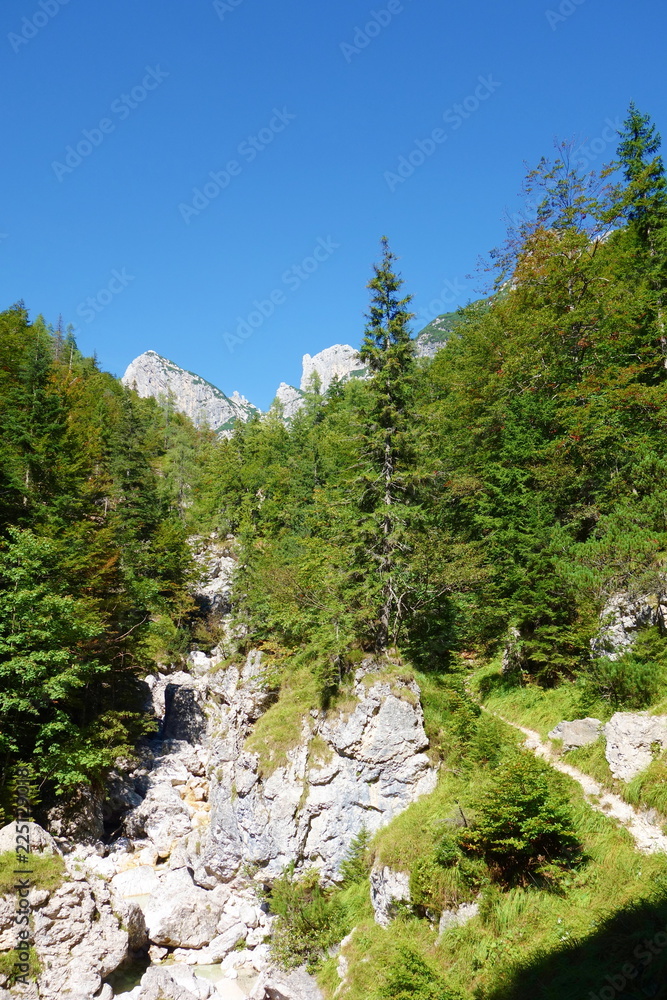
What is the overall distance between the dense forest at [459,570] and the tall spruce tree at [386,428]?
0.10 meters

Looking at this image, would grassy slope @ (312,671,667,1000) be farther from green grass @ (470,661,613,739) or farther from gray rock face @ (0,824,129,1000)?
gray rock face @ (0,824,129,1000)

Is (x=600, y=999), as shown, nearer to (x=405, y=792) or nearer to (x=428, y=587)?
(x=405, y=792)

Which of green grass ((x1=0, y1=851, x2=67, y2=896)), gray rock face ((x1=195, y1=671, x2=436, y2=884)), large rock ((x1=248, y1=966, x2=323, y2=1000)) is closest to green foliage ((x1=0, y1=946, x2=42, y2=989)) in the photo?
green grass ((x1=0, y1=851, x2=67, y2=896))

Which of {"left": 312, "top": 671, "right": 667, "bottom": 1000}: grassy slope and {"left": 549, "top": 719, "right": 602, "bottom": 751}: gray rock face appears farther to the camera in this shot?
{"left": 549, "top": 719, "right": 602, "bottom": 751}: gray rock face

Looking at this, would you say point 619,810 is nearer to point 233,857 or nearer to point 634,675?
point 634,675

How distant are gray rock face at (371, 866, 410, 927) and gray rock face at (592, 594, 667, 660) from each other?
7.53 meters

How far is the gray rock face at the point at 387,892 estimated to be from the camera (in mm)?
11234

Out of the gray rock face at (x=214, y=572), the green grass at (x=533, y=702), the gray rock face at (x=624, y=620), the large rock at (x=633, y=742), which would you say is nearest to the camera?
the large rock at (x=633, y=742)

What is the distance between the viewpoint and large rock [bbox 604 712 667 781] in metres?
9.77

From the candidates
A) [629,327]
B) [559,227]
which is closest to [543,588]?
[629,327]

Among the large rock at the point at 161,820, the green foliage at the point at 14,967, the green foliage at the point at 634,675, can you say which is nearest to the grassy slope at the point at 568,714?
the green foliage at the point at 634,675

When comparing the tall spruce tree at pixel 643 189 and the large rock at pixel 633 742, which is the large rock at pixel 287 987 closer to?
the large rock at pixel 633 742

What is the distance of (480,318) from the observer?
3184 cm

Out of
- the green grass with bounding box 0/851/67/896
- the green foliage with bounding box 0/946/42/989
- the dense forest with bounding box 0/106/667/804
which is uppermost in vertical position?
the dense forest with bounding box 0/106/667/804
